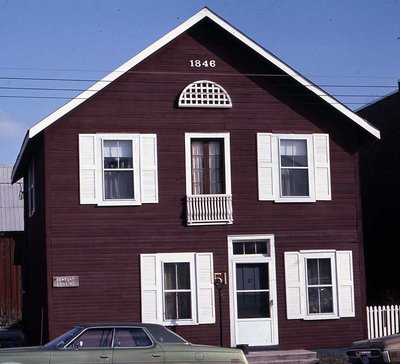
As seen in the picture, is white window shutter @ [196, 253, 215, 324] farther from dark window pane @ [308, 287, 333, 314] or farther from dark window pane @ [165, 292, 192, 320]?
dark window pane @ [308, 287, 333, 314]

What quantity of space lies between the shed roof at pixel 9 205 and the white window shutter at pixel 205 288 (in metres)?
21.1

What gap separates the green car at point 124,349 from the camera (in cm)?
1528

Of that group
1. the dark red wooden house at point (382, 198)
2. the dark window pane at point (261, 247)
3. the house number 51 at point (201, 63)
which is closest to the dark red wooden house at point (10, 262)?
the dark red wooden house at point (382, 198)

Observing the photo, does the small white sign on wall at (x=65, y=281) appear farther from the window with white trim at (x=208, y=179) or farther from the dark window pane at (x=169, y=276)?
the window with white trim at (x=208, y=179)

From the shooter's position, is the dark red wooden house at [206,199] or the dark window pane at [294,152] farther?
the dark window pane at [294,152]

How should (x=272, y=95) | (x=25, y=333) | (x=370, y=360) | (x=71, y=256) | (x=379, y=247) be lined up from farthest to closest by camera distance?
(x=379, y=247) < (x=25, y=333) < (x=272, y=95) < (x=71, y=256) < (x=370, y=360)

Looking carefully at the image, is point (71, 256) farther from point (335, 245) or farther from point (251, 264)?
point (335, 245)

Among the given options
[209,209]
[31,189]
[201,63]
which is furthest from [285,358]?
[31,189]

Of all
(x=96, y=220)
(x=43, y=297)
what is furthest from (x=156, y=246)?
(x=43, y=297)

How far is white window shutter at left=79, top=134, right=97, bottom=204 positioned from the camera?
2262 centimetres

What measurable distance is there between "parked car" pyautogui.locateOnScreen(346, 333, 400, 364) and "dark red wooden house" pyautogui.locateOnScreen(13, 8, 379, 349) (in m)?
6.15

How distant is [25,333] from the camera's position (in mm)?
30562

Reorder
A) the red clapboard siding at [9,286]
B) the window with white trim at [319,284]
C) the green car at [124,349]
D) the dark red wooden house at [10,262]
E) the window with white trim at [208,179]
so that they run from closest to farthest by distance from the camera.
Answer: the green car at [124,349] → the window with white trim at [208,179] → the window with white trim at [319,284] → the dark red wooden house at [10,262] → the red clapboard siding at [9,286]

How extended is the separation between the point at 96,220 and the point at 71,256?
1100 millimetres
